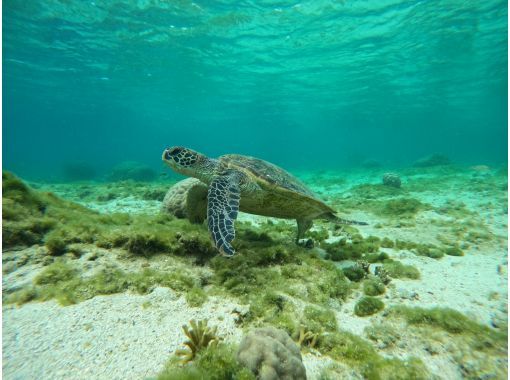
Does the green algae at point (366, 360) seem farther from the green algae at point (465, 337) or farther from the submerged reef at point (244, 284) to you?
the green algae at point (465, 337)

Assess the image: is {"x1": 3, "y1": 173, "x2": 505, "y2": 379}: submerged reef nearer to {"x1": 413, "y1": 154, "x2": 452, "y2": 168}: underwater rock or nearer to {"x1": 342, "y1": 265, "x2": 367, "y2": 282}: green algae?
{"x1": 342, "y1": 265, "x2": 367, "y2": 282}: green algae

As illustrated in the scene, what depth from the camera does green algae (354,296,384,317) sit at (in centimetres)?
322

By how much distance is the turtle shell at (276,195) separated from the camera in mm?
4625

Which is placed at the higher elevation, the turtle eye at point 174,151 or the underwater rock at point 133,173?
the underwater rock at point 133,173

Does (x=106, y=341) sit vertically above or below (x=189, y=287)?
below

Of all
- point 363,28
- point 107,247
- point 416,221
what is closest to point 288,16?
point 363,28

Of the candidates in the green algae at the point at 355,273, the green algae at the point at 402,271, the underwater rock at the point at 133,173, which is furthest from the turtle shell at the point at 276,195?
the underwater rock at the point at 133,173

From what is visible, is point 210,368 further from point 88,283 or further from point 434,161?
point 434,161

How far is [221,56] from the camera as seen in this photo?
85.3 feet

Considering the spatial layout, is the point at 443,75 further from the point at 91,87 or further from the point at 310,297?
the point at 91,87

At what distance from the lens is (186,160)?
15.6 feet

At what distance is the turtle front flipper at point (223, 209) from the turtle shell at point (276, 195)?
0.37m

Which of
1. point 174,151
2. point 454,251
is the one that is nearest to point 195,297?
point 174,151

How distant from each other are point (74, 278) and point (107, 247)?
2.47 ft
